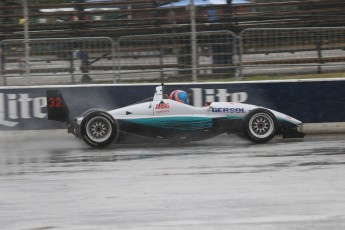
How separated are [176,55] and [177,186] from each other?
6744 mm

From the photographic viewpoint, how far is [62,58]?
13.7 metres

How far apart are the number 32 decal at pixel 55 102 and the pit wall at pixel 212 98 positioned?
1507 mm

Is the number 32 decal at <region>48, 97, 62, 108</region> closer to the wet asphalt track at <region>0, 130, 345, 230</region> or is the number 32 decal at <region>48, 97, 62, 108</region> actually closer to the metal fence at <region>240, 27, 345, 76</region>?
the wet asphalt track at <region>0, 130, 345, 230</region>

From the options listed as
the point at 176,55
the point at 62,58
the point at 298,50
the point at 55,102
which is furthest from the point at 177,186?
the point at 298,50

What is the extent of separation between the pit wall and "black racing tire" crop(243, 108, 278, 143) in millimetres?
1879

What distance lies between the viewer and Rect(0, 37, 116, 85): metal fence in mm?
13406

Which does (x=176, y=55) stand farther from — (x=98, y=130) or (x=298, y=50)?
(x=98, y=130)

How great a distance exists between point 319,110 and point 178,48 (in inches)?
131

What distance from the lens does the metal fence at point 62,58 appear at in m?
13.4

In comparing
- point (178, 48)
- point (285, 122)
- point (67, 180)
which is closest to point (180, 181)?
point (67, 180)

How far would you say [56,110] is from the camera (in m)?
11.2

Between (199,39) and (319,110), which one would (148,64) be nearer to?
(199,39)

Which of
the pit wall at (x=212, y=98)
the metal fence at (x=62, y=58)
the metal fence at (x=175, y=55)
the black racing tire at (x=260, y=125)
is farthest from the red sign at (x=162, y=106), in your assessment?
the metal fence at (x=62, y=58)

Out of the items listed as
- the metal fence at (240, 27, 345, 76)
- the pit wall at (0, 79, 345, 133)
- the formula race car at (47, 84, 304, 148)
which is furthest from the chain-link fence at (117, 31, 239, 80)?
the formula race car at (47, 84, 304, 148)
